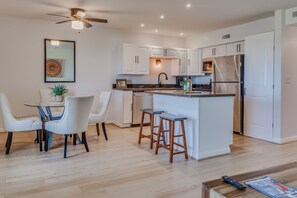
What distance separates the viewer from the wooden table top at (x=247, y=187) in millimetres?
1298

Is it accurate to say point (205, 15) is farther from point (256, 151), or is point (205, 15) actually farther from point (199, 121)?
point (256, 151)

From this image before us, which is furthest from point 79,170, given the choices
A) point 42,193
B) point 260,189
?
point 260,189

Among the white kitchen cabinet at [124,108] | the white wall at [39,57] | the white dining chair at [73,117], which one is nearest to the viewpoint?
the white dining chair at [73,117]

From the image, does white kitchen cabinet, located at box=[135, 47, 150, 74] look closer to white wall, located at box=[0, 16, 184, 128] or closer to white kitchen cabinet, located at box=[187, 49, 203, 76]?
white wall, located at box=[0, 16, 184, 128]

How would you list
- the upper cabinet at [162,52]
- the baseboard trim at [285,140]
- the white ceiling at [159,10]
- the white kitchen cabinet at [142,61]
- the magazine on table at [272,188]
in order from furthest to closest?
the upper cabinet at [162,52] → the white kitchen cabinet at [142,61] → the baseboard trim at [285,140] → the white ceiling at [159,10] → the magazine on table at [272,188]

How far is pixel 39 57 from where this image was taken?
553 cm

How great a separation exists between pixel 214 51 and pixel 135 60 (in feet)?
7.13

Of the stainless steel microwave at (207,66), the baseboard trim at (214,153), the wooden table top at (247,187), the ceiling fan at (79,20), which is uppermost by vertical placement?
the ceiling fan at (79,20)

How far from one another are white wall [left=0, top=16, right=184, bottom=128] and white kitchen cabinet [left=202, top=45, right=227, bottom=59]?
220cm

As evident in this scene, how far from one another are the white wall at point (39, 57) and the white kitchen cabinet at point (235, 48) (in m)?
2.71

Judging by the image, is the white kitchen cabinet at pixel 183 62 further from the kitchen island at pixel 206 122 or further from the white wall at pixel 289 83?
the kitchen island at pixel 206 122

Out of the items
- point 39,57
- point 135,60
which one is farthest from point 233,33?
point 39,57

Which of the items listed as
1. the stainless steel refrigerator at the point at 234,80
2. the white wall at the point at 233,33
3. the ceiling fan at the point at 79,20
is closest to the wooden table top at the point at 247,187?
the stainless steel refrigerator at the point at 234,80

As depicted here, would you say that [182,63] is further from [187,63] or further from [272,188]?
[272,188]
